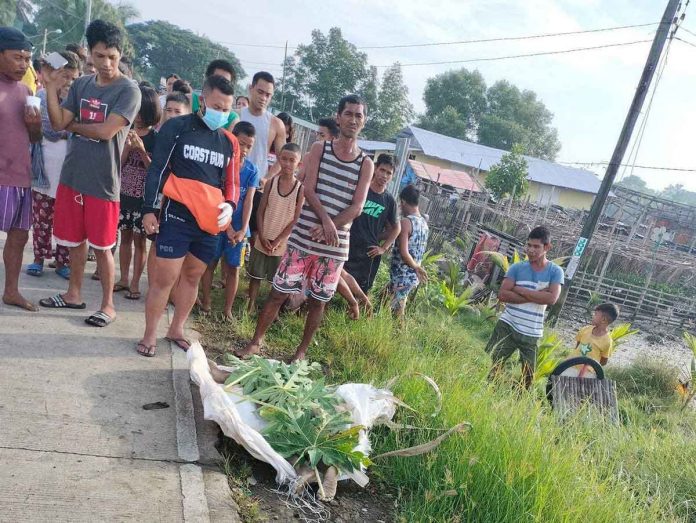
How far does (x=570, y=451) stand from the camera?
8.90 feet

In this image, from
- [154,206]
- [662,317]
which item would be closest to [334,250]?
[154,206]

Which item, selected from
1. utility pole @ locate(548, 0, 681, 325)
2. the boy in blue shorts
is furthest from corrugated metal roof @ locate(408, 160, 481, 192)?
the boy in blue shorts

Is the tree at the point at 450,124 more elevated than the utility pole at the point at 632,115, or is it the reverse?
the tree at the point at 450,124

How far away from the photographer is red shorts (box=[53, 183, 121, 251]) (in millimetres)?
3518

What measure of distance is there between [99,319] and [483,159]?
3705 centimetres

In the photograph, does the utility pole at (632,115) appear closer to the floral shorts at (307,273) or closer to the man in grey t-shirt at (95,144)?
the floral shorts at (307,273)

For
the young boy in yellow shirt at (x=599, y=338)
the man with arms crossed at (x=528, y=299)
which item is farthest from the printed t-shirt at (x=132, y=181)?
the young boy in yellow shirt at (x=599, y=338)

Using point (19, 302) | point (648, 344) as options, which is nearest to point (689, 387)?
point (648, 344)

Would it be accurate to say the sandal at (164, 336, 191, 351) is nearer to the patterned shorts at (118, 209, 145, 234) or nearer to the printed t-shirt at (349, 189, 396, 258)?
the patterned shorts at (118, 209, 145, 234)

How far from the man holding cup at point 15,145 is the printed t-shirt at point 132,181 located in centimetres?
85

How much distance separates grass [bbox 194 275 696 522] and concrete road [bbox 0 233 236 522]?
884 mm

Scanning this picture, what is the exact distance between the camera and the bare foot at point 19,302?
355 cm

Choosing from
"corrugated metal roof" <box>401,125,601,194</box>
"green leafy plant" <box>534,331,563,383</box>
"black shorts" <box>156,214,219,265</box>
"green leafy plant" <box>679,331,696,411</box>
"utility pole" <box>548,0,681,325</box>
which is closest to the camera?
"black shorts" <box>156,214,219,265</box>

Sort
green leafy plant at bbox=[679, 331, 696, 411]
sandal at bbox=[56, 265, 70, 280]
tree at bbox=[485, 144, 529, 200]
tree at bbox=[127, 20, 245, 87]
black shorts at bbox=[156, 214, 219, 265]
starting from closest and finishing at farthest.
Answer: black shorts at bbox=[156, 214, 219, 265], sandal at bbox=[56, 265, 70, 280], green leafy plant at bbox=[679, 331, 696, 411], tree at bbox=[485, 144, 529, 200], tree at bbox=[127, 20, 245, 87]
